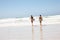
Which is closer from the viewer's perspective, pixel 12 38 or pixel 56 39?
pixel 56 39

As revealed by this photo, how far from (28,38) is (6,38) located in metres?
0.63

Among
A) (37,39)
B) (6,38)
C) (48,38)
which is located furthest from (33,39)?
(6,38)

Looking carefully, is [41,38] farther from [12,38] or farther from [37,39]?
[12,38]

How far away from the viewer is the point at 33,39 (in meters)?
4.27

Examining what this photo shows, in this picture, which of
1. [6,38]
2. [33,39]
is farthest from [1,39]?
[33,39]

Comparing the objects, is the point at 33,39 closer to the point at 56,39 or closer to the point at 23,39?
the point at 23,39

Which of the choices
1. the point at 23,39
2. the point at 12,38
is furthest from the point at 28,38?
the point at 12,38

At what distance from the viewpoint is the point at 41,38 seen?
172 inches

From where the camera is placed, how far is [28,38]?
4457 mm

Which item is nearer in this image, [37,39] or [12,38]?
[37,39]

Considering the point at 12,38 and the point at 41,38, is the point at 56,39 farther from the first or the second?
the point at 12,38

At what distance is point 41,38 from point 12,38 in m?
Answer: 0.80

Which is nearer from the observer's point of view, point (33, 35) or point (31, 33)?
point (33, 35)

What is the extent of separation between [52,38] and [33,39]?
1.62 feet
